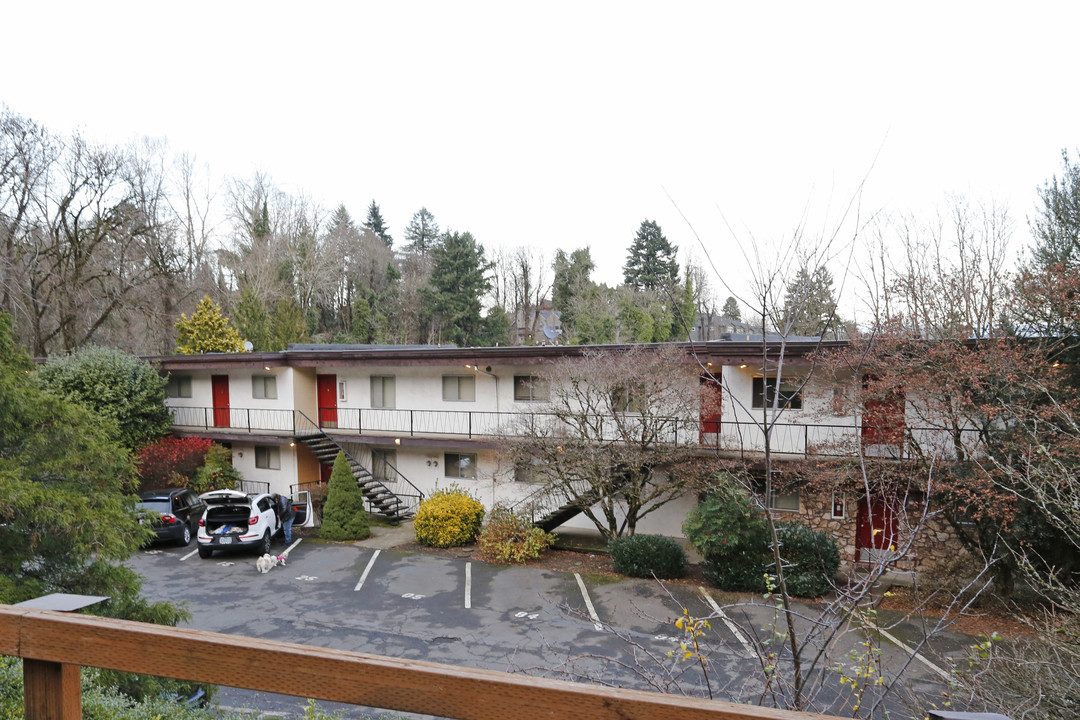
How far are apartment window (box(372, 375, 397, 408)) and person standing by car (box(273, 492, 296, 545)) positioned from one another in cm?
500

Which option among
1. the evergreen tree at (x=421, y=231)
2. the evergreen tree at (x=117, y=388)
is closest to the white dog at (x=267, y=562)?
the evergreen tree at (x=117, y=388)

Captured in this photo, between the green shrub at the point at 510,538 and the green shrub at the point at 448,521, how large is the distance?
0.68 metres

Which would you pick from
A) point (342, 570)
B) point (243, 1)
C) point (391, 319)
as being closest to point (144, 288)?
point (391, 319)

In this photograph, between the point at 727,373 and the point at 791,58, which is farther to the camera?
the point at 727,373

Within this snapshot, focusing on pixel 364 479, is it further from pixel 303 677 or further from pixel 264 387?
pixel 303 677

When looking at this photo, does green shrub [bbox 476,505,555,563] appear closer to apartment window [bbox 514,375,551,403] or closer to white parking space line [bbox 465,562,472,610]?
white parking space line [bbox 465,562,472,610]

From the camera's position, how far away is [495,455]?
66.7 feet

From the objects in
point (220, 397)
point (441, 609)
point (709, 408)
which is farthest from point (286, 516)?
point (709, 408)

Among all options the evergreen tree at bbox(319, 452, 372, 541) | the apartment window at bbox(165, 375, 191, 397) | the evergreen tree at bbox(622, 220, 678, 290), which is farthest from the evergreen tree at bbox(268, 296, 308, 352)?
the evergreen tree at bbox(622, 220, 678, 290)

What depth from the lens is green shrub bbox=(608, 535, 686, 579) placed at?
1517 centimetres

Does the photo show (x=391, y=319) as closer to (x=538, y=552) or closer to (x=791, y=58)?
(x=538, y=552)

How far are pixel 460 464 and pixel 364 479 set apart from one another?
3.40 meters

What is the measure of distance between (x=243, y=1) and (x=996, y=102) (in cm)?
1353

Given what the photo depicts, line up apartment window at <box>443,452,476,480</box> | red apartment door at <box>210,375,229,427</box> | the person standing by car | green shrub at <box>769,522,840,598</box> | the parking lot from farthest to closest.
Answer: red apartment door at <box>210,375,229,427</box>
apartment window at <box>443,452,476,480</box>
the person standing by car
green shrub at <box>769,522,840,598</box>
the parking lot
